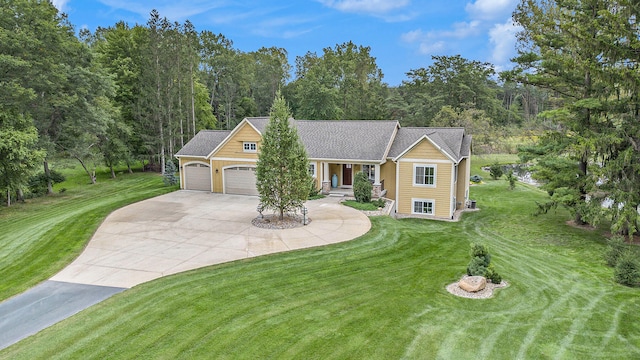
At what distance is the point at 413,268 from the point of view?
40.5ft

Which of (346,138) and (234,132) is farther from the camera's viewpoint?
(346,138)

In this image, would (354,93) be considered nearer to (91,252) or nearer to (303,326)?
(91,252)

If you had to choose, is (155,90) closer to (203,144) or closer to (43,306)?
(203,144)

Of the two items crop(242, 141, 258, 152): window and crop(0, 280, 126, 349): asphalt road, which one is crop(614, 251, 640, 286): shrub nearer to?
crop(0, 280, 126, 349): asphalt road

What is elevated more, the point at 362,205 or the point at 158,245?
the point at 362,205

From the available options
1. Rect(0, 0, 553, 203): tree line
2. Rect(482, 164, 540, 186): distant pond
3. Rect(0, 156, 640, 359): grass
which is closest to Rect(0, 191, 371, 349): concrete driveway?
Rect(0, 156, 640, 359): grass

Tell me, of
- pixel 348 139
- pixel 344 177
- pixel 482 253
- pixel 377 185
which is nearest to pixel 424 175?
pixel 377 185

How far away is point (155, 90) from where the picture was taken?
1340 inches

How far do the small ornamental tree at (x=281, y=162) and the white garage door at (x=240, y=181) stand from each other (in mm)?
7805

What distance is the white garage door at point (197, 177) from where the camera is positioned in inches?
1018

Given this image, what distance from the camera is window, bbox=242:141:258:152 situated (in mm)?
24188

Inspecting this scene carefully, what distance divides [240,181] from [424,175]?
11.2 m

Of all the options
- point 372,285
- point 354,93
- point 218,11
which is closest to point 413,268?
point 372,285

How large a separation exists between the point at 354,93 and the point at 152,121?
26387 millimetres
